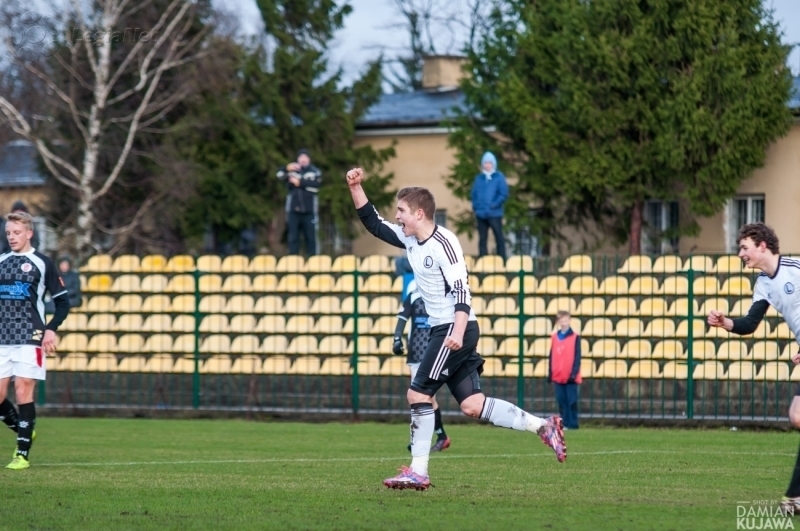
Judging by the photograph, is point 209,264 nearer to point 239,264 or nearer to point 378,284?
point 239,264

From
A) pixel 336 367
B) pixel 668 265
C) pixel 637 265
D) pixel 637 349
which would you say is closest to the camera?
pixel 668 265

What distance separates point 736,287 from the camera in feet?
63.4

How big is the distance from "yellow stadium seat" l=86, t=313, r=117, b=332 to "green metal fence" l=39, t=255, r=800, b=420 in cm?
2

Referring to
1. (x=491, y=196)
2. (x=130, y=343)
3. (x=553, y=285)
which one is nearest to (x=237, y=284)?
(x=130, y=343)

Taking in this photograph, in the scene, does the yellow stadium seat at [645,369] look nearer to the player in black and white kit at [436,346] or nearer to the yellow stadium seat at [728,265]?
the yellow stadium seat at [728,265]

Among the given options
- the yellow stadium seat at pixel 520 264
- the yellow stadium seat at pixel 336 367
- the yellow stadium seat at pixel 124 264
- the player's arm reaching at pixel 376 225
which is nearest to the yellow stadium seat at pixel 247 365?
the yellow stadium seat at pixel 336 367

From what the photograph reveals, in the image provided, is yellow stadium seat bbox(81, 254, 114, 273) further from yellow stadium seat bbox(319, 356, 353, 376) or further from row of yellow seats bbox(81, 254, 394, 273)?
yellow stadium seat bbox(319, 356, 353, 376)

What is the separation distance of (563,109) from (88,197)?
36.6ft

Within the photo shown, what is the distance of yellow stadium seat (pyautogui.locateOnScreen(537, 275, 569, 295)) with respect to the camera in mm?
20344

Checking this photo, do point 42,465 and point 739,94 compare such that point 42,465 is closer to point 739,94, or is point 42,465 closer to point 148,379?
point 148,379

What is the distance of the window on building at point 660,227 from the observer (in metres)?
26.7

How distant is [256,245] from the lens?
104 feet

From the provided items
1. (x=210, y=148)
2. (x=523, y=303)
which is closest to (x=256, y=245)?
(x=210, y=148)

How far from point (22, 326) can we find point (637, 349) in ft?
37.4
